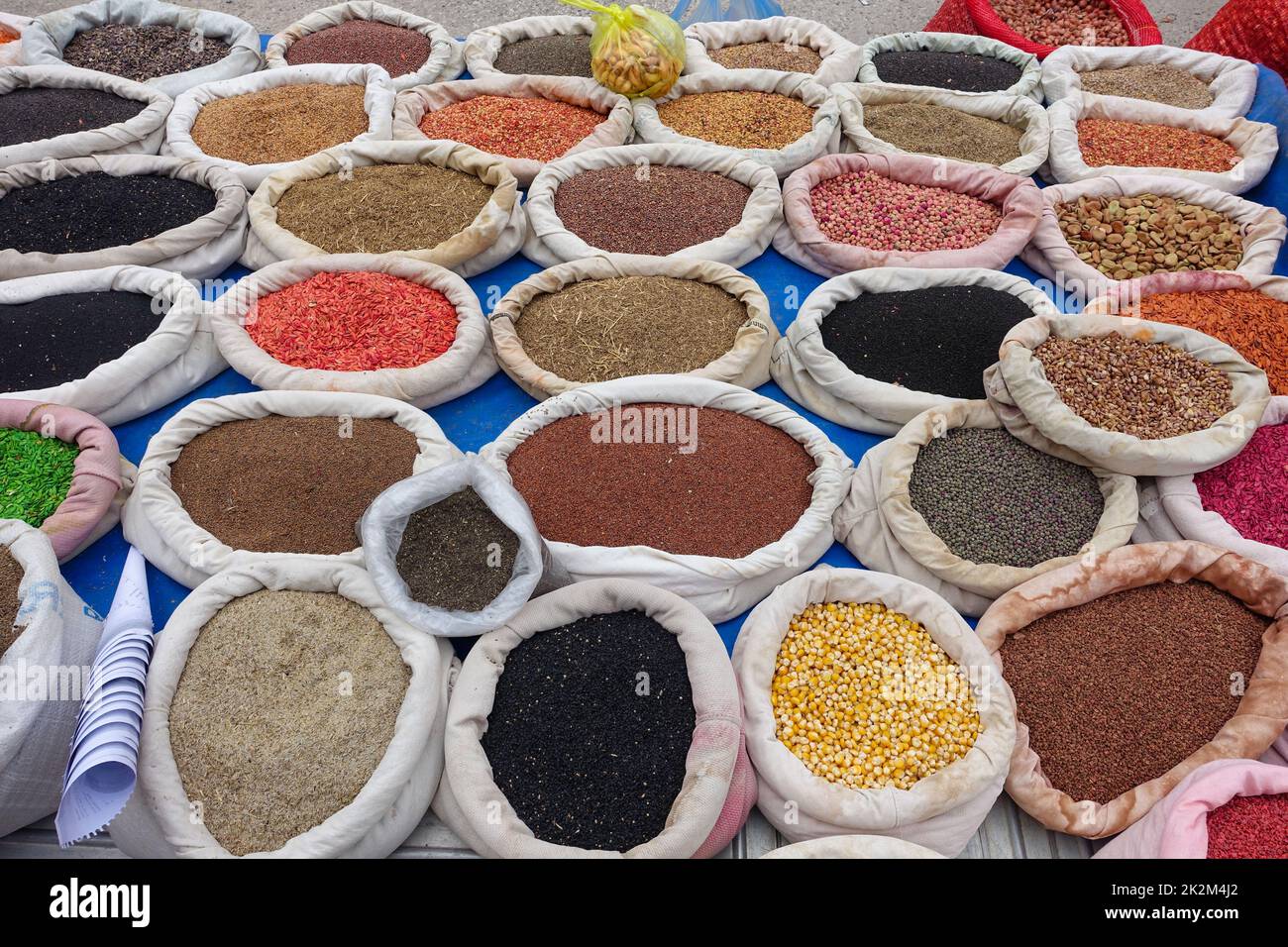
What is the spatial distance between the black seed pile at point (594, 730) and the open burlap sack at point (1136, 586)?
622 mm

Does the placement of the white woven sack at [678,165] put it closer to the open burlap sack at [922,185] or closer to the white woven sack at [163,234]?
the open burlap sack at [922,185]

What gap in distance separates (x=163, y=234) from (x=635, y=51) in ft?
5.01

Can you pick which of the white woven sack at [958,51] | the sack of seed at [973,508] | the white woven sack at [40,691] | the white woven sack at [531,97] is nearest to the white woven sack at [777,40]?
the white woven sack at [958,51]

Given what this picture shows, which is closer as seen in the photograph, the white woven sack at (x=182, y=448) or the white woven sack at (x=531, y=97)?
the white woven sack at (x=182, y=448)

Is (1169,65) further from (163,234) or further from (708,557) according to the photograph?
(163,234)

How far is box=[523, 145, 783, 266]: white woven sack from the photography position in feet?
7.97

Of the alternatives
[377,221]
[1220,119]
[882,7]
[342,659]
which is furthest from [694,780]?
[882,7]

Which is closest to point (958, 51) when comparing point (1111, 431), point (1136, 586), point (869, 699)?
point (1111, 431)

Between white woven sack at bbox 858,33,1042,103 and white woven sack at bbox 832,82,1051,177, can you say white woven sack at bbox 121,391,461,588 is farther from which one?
white woven sack at bbox 858,33,1042,103

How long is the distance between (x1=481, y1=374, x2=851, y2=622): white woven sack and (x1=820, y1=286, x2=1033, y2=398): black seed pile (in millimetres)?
273

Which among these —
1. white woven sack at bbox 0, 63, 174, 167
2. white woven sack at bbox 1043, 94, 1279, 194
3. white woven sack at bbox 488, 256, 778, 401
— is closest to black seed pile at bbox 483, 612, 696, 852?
white woven sack at bbox 488, 256, 778, 401

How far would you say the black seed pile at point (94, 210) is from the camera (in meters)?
2.41

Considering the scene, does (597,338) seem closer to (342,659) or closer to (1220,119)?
(342,659)

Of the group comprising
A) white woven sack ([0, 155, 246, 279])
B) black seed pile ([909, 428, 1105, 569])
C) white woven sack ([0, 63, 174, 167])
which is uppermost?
white woven sack ([0, 63, 174, 167])
